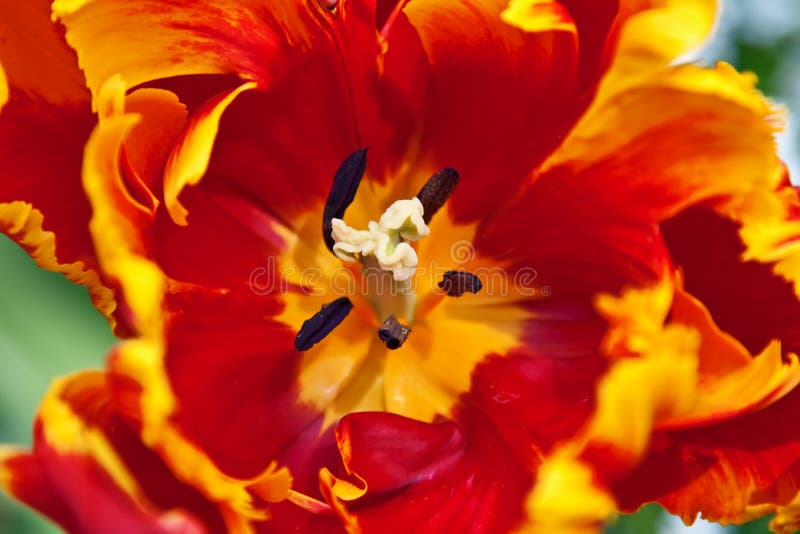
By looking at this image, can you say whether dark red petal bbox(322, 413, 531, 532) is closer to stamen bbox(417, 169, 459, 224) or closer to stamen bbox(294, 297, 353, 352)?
stamen bbox(294, 297, 353, 352)

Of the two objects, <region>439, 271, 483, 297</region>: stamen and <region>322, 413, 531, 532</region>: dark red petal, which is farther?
<region>439, 271, 483, 297</region>: stamen

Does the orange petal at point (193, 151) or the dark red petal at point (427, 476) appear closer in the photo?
the orange petal at point (193, 151)

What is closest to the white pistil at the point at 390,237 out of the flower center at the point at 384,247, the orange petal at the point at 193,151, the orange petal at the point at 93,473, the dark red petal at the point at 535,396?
the flower center at the point at 384,247

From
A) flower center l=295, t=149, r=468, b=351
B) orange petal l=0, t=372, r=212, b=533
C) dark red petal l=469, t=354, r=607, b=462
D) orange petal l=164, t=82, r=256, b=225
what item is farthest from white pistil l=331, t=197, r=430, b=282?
orange petal l=0, t=372, r=212, b=533

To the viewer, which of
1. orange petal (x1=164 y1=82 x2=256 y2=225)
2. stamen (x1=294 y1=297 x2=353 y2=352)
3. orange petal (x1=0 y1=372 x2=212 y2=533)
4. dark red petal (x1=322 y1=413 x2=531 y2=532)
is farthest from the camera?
stamen (x1=294 y1=297 x2=353 y2=352)

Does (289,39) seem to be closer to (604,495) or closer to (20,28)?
(20,28)

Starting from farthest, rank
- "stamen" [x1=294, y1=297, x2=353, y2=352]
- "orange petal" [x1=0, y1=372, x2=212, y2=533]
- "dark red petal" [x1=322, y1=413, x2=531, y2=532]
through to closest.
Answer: "stamen" [x1=294, y1=297, x2=353, y2=352] < "dark red petal" [x1=322, y1=413, x2=531, y2=532] < "orange petal" [x1=0, y1=372, x2=212, y2=533]

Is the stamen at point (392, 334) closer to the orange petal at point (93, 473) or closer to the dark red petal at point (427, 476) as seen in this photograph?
the dark red petal at point (427, 476)
